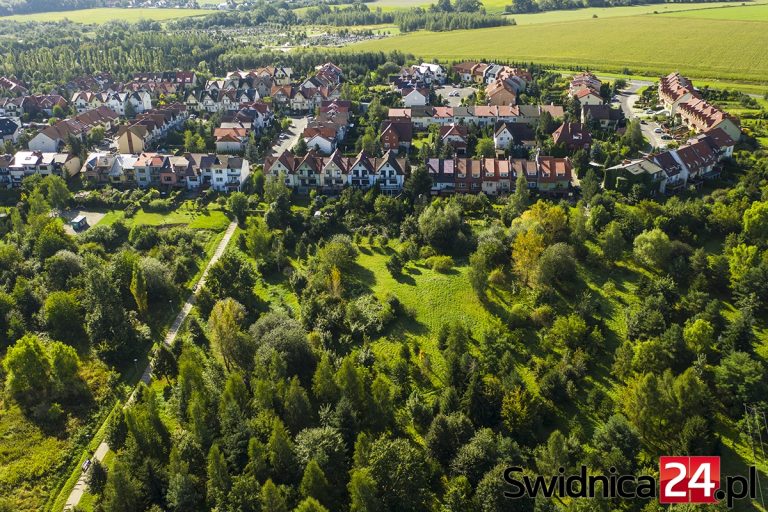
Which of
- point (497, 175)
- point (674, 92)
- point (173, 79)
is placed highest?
point (173, 79)

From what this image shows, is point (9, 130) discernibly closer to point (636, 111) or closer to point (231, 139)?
point (231, 139)

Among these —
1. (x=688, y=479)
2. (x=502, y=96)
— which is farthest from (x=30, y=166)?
(x=688, y=479)

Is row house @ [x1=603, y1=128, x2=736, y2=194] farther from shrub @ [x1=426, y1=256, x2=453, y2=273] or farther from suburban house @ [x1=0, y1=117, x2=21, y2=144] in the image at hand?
suburban house @ [x1=0, y1=117, x2=21, y2=144]

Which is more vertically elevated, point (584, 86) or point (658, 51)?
point (658, 51)

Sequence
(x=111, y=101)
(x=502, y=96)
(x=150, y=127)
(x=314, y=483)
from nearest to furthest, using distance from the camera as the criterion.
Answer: (x=314, y=483), (x=150, y=127), (x=502, y=96), (x=111, y=101)

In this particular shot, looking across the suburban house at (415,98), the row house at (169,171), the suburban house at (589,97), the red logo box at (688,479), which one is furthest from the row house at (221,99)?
the red logo box at (688,479)

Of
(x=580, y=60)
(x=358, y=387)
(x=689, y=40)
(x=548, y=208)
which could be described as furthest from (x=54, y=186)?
(x=689, y=40)

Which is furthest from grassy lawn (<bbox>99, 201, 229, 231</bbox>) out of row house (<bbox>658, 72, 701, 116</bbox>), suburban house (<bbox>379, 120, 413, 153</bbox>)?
row house (<bbox>658, 72, 701, 116</bbox>)

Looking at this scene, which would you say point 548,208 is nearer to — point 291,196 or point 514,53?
point 291,196
